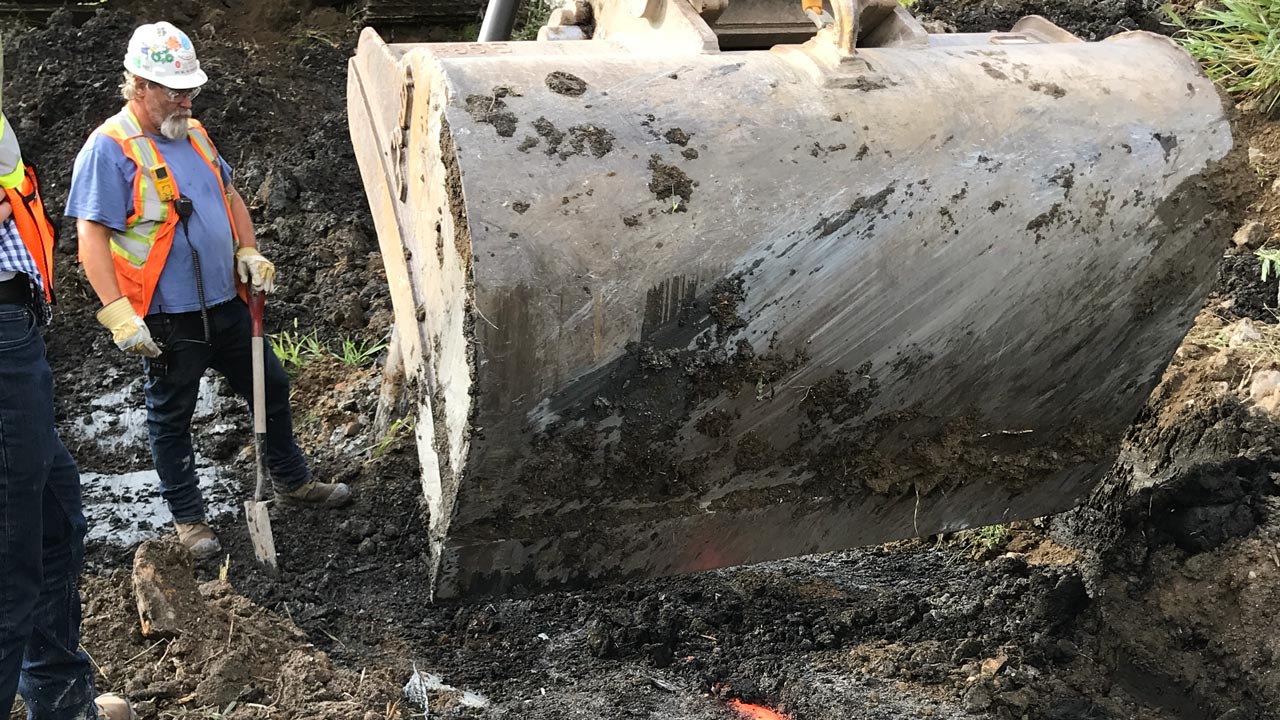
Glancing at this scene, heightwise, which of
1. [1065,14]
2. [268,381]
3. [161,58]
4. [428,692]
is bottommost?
[428,692]

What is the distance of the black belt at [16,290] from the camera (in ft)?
7.55

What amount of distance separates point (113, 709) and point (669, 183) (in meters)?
1.90

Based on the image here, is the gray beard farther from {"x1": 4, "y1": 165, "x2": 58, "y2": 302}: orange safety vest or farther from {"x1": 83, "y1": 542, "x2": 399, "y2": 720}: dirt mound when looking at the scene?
{"x1": 83, "y1": 542, "x2": 399, "y2": 720}: dirt mound

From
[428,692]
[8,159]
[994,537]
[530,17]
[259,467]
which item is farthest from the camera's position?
[530,17]

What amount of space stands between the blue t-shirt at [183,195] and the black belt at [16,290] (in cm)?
103

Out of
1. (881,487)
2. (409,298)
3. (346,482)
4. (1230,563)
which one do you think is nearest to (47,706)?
(409,298)

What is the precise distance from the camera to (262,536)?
11.8 feet

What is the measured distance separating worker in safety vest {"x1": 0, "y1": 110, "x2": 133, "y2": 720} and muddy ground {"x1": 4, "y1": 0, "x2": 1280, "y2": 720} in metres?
0.28

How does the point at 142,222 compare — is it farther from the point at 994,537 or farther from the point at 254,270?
the point at 994,537

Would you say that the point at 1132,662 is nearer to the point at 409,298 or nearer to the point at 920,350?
the point at 920,350

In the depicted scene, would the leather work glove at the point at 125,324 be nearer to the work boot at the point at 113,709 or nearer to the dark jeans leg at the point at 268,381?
the dark jeans leg at the point at 268,381

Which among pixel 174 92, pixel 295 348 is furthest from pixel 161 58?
pixel 295 348

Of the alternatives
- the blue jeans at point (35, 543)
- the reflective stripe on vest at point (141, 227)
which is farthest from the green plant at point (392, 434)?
the blue jeans at point (35, 543)

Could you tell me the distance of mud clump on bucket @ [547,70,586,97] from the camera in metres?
2.05
